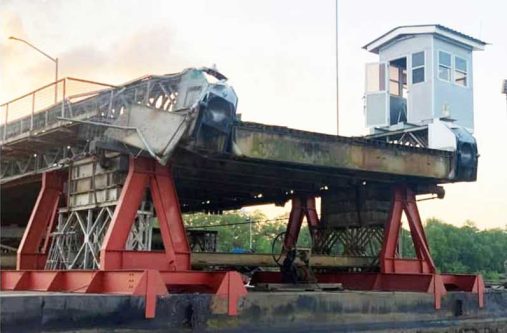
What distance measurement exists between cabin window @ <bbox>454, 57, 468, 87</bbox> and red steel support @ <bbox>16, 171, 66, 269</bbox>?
17.1 meters

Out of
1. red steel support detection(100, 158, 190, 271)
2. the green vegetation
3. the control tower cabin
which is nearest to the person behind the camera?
red steel support detection(100, 158, 190, 271)

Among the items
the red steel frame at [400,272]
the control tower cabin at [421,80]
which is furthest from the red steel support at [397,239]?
the control tower cabin at [421,80]

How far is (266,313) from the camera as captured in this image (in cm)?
1694

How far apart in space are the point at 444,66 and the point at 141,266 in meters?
17.2

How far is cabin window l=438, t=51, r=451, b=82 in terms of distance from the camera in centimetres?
2866

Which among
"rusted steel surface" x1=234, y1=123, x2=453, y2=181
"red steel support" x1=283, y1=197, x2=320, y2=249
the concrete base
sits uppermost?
"rusted steel surface" x1=234, y1=123, x2=453, y2=181

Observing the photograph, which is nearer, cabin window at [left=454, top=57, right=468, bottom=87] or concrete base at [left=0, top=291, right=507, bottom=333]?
concrete base at [left=0, top=291, right=507, bottom=333]

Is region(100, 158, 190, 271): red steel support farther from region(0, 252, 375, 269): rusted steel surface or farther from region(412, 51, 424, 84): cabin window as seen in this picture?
region(412, 51, 424, 84): cabin window

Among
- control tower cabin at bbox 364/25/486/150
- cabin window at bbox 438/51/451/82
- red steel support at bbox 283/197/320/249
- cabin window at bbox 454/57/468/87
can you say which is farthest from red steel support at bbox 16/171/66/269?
cabin window at bbox 454/57/468/87

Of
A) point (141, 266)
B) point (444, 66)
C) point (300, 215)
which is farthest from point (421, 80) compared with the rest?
point (141, 266)

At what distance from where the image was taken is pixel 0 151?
2420 centimetres

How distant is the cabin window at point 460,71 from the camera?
29423mm

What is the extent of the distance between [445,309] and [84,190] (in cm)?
1193

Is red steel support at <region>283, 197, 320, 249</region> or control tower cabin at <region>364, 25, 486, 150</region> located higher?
control tower cabin at <region>364, 25, 486, 150</region>
